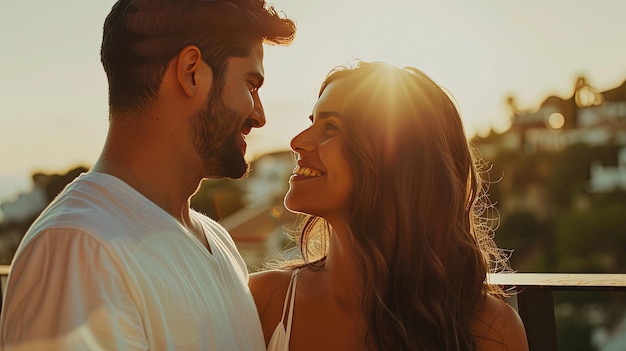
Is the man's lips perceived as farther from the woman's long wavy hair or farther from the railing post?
the railing post

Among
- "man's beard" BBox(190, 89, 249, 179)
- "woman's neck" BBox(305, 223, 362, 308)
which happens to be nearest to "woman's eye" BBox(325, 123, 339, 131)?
"woman's neck" BBox(305, 223, 362, 308)

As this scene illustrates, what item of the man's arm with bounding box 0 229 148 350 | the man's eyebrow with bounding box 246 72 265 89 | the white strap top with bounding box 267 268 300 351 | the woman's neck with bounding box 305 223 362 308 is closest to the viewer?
the man's arm with bounding box 0 229 148 350

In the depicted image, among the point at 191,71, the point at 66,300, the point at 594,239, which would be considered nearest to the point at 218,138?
the point at 191,71

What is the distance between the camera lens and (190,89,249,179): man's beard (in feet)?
5.62

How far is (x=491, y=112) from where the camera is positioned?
2438 inches

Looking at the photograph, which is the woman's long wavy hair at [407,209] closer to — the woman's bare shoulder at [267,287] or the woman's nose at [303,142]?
the woman's nose at [303,142]

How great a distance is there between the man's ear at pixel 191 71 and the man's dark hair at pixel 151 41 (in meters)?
0.01

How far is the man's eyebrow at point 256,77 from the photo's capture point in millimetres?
1830

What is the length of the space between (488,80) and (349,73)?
59.9m

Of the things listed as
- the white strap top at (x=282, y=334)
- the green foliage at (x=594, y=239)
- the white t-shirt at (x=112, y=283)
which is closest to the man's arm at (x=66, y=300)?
the white t-shirt at (x=112, y=283)

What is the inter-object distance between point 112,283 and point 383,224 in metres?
1.02

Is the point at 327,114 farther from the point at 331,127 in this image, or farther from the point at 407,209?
the point at 407,209

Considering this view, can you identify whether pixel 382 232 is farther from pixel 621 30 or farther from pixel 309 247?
pixel 621 30

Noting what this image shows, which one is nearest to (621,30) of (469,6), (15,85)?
(469,6)
